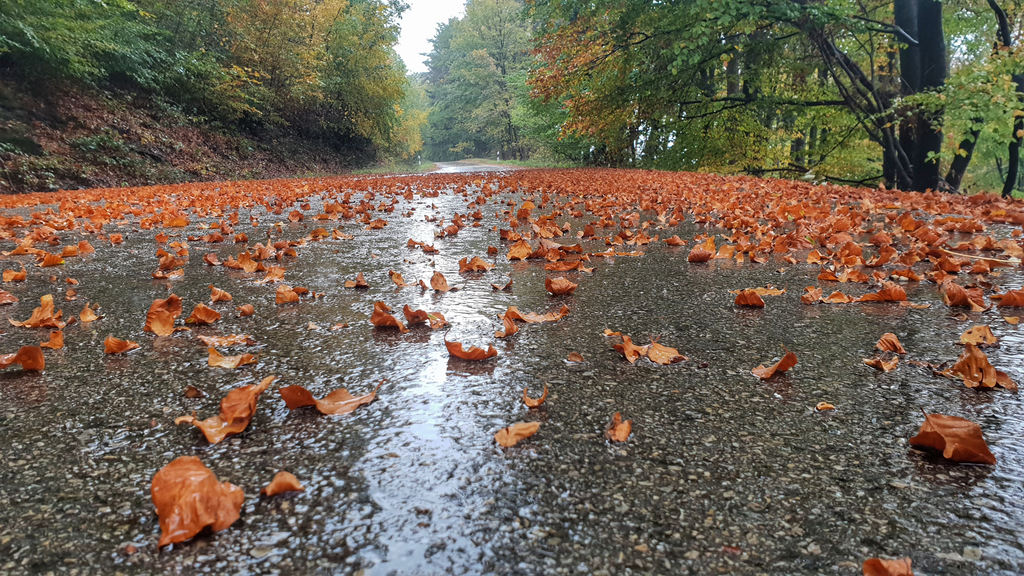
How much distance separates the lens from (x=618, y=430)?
121cm

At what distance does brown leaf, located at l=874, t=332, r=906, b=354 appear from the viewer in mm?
1692

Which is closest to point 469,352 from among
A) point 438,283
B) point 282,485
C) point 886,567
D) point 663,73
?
point 282,485

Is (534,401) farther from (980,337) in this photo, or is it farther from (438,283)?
(980,337)

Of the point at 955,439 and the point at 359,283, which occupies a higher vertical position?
the point at 359,283

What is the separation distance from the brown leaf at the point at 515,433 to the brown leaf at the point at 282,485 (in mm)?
423

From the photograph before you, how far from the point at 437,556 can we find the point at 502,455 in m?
0.32

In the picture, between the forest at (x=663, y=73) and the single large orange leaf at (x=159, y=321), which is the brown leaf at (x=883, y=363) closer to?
the single large orange leaf at (x=159, y=321)

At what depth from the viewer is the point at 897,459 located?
1098 millimetres

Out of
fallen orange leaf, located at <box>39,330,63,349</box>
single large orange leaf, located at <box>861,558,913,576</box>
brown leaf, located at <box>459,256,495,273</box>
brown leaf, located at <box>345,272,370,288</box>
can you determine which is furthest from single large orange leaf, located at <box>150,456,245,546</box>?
brown leaf, located at <box>459,256,495,273</box>

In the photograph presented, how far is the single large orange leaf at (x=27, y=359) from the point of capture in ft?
5.29

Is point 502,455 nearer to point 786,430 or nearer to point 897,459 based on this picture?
point 786,430

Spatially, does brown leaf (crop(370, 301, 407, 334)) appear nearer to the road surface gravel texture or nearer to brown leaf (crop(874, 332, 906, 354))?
the road surface gravel texture

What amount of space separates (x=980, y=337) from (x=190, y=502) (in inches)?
89.7

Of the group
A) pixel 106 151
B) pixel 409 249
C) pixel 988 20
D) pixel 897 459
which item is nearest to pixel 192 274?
pixel 409 249
